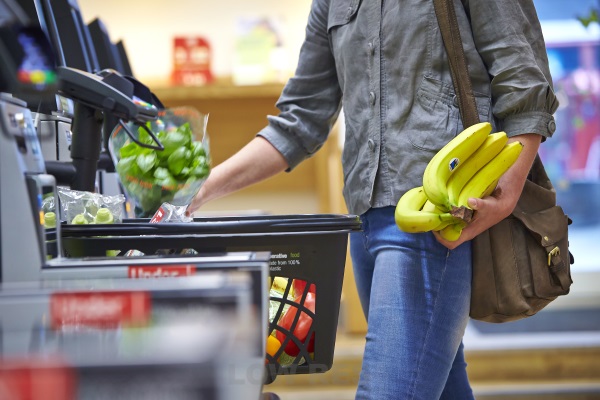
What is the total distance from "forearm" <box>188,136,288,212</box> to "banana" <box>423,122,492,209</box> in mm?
427

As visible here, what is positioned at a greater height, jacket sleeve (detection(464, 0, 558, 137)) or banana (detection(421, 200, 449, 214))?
jacket sleeve (detection(464, 0, 558, 137))

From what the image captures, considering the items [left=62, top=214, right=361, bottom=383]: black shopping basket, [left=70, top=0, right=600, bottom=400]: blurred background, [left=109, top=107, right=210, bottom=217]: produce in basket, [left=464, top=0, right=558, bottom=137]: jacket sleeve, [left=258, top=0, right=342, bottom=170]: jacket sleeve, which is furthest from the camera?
[left=70, top=0, right=600, bottom=400]: blurred background

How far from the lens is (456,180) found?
1.17 m

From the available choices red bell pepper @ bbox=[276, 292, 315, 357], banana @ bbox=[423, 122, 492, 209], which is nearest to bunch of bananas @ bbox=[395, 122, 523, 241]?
banana @ bbox=[423, 122, 492, 209]

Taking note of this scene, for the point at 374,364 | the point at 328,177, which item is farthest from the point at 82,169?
the point at 328,177

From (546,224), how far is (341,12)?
530 millimetres

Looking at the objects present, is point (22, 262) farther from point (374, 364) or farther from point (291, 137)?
point (291, 137)

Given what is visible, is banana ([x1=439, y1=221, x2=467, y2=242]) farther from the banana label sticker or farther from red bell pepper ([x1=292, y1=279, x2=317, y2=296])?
red bell pepper ([x1=292, y1=279, x2=317, y2=296])

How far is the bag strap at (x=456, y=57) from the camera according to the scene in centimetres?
124

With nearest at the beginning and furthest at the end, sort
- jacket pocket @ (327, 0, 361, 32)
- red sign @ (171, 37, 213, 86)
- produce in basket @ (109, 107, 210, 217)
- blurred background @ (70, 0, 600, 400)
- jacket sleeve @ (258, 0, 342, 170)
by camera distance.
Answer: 1. produce in basket @ (109, 107, 210, 217)
2. jacket pocket @ (327, 0, 361, 32)
3. jacket sleeve @ (258, 0, 342, 170)
4. blurred background @ (70, 0, 600, 400)
5. red sign @ (171, 37, 213, 86)

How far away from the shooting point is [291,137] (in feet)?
5.06

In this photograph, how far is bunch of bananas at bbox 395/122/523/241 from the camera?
3.69ft

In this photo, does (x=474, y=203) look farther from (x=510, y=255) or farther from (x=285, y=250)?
(x=285, y=250)

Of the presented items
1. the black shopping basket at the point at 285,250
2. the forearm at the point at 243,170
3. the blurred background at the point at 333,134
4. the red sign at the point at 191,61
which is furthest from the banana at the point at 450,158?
the red sign at the point at 191,61
